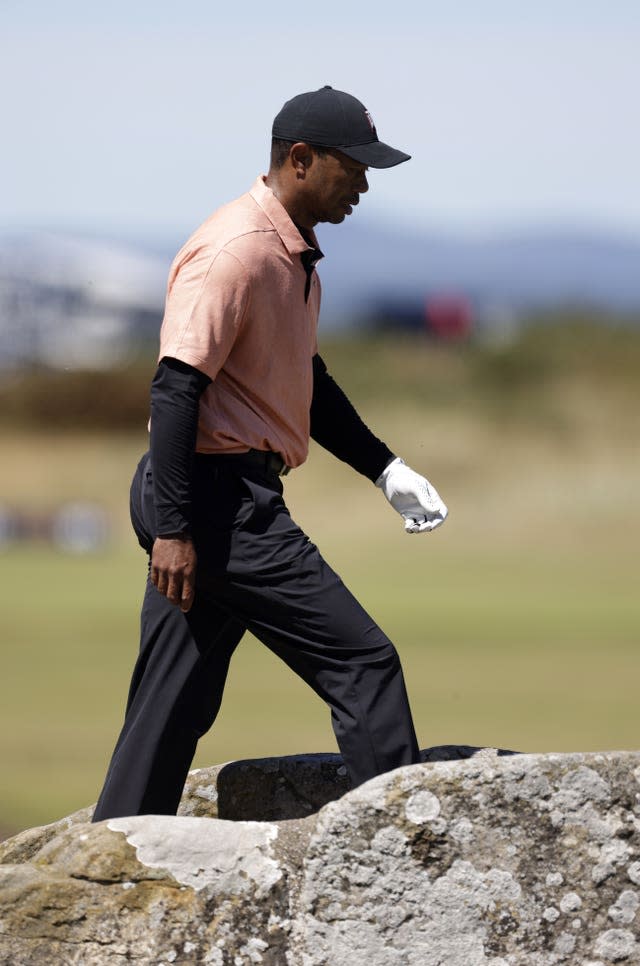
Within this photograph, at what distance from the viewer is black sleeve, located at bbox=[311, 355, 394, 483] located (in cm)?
544

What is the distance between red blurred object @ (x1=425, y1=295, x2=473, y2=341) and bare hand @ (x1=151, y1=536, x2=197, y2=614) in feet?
202

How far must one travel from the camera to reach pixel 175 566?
4.71 m

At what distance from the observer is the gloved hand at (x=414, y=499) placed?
530cm

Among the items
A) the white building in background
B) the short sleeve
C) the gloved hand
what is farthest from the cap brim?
the white building in background

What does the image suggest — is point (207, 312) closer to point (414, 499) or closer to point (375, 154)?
point (375, 154)

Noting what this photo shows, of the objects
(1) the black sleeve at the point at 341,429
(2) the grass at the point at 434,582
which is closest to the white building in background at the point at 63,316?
(2) the grass at the point at 434,582

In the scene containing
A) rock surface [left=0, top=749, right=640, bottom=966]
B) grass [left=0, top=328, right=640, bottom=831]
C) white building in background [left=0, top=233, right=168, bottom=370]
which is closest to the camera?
rock surface [left=0, top=749, right=640, bottom=966]

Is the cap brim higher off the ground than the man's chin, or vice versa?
the cap brim

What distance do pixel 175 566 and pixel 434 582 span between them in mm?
28367

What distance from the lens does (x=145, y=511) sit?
4906mm

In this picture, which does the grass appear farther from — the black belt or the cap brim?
the cap brim

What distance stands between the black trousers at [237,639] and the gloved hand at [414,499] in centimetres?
48

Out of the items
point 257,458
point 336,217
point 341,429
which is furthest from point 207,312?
point 341,429

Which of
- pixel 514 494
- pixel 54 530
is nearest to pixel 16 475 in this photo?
pixel 54 530
